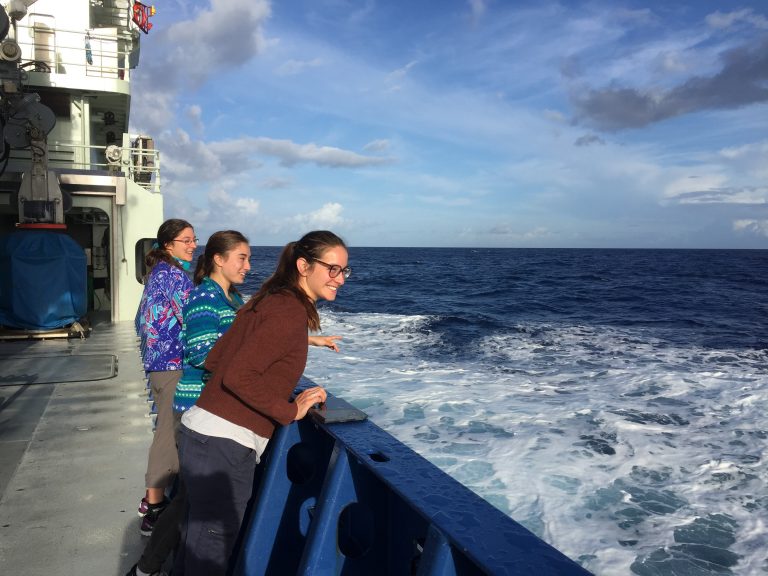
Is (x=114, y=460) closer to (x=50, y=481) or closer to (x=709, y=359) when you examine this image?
(x=50, y=481)

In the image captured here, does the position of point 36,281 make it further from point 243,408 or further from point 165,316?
point 243,408

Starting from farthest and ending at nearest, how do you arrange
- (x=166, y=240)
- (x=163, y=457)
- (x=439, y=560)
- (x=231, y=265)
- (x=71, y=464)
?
(x=71, y=464) < (x=166, y=240) < (x=163, y=457) < (x=231, y=265) < (x=439, y=560)

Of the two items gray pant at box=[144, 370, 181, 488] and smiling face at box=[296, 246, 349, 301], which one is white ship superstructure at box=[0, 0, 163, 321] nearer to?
gray pant at box=[144, 370, 181, 488]

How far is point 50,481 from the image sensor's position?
386cm

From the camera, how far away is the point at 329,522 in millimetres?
1918

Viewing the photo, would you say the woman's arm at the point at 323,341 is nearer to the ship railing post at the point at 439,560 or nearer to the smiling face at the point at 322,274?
the smiling face at the point at 322,274

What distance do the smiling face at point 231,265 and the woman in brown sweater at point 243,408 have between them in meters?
0.73

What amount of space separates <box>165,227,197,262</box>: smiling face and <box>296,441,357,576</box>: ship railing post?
6.38 feet

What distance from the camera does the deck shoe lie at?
122 inches

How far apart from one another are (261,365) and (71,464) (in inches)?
125

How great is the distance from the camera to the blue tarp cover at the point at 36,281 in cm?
959

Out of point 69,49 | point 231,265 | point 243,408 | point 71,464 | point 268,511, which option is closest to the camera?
point 243,408

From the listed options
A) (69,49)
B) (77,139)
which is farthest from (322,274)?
(69,49)

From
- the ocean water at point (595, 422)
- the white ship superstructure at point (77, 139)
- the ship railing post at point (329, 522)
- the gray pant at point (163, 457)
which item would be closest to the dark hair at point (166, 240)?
the gray pant at point (163, 457)
